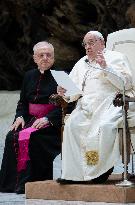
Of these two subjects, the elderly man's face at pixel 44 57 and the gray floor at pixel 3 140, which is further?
the elderly man's face at pixel 44 57

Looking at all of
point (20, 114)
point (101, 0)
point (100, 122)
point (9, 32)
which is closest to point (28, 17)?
point (9, 32)

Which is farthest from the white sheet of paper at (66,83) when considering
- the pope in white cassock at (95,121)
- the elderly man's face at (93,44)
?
the elderly man's face at (93,44)

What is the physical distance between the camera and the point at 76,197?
488 cm

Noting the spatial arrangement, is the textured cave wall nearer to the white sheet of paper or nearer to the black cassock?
the black cassock

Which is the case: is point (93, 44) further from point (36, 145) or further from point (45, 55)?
point (36, 145)

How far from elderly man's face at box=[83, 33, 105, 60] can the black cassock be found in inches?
33.0

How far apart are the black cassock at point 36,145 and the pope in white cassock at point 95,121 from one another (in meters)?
0.52

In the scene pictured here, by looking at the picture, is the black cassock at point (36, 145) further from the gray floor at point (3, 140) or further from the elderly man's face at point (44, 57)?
the gray floor at point (3, 140)

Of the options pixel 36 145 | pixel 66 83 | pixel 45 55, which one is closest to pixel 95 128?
pixel 66 83

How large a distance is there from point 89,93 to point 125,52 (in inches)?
33.2

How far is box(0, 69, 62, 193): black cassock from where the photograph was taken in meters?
5.84

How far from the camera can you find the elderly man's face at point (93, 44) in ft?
17.5

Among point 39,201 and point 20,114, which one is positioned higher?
point 20,114

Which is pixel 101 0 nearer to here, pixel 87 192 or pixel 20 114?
pixel 20 114
